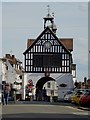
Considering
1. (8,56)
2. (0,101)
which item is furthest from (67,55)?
(8,56)

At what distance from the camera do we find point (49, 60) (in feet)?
288

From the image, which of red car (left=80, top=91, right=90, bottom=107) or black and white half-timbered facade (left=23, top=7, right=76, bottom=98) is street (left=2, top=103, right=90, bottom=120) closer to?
red car (left=80, top=91, right=90, bottom=107)

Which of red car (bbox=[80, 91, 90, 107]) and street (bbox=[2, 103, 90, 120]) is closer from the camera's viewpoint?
street (bbox=[2, 103, 90, 120])

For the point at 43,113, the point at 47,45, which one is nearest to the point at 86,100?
the point at 43,113

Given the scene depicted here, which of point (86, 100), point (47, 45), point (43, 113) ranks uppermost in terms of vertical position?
point (47, 45)

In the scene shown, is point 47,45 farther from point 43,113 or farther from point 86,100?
point 43,113

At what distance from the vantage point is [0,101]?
54125 mm

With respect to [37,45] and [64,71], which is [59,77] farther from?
[37,45]

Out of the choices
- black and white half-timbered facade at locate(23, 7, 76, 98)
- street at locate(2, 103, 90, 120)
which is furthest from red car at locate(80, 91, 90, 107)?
black and white half-timbered facade at locate(23, 7, 76, 98)

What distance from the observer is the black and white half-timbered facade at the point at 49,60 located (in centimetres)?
8688

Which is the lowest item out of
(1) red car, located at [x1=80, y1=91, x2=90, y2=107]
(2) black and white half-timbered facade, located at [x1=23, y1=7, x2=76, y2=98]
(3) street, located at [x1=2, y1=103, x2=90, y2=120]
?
(3) street, located at [x1=2, y1=103, x2=90, y2=120]

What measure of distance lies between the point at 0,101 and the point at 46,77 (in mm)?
34369

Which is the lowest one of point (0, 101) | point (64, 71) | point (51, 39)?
point (0, 101)

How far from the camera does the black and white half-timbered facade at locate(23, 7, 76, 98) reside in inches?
3420
